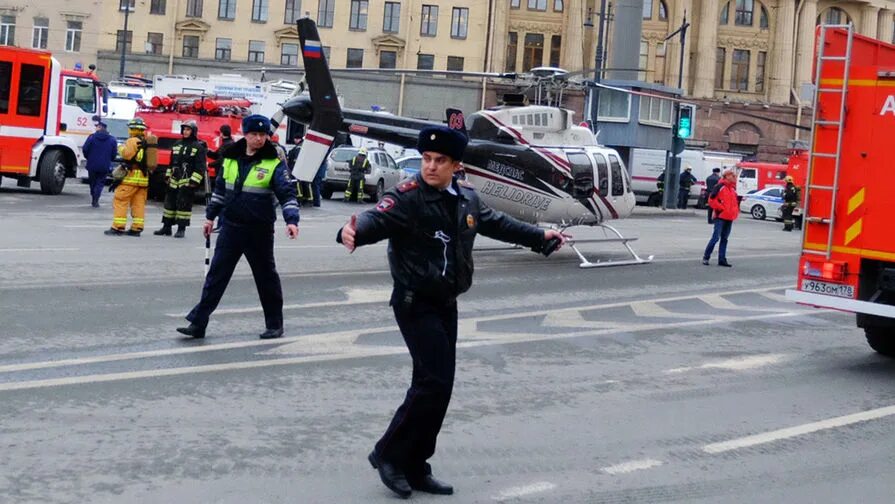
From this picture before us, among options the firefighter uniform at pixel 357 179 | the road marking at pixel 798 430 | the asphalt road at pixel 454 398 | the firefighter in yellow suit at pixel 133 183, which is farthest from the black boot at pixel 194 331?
the firefighter uniform at pixel 357 179

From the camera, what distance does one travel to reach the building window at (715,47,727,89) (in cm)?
8200

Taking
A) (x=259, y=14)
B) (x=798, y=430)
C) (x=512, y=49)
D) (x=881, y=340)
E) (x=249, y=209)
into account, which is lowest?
(x=798, y=430)

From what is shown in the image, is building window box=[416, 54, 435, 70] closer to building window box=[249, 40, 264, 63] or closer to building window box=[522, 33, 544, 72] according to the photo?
building window box=[522, 33, 544, 72]

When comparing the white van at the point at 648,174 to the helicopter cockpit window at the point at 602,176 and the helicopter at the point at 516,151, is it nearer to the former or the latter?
the helicopter cockpit window at the point at 602,176

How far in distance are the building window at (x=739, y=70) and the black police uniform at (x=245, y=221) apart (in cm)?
7466

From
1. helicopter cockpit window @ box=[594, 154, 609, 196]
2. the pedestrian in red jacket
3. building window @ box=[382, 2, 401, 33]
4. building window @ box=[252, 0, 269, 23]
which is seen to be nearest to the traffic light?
the pedestrian in red jacket

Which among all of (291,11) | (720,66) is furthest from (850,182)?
(720,66)

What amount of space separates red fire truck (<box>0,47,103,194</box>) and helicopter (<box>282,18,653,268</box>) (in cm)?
1050

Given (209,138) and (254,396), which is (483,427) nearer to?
(254,396)

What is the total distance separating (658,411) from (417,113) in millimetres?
64726

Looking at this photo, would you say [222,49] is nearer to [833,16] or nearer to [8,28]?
[8,28]

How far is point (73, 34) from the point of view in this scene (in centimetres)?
7325

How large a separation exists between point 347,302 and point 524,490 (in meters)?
7.36

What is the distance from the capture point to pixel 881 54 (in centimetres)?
1152
